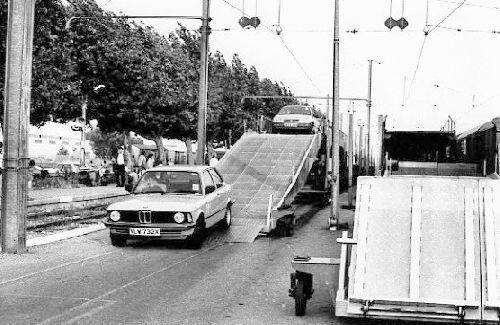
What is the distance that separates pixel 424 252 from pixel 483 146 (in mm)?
9756

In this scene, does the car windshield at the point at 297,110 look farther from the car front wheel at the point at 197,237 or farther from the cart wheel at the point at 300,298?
the cart wheel at the point at 300,298

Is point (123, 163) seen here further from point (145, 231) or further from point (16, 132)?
point (16, 132)

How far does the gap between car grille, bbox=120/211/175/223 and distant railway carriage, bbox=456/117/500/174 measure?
22.8 ft

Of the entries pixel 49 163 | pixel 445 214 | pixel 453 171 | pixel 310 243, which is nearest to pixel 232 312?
pixel 445 214

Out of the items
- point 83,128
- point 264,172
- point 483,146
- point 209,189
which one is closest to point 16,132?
point 209,189

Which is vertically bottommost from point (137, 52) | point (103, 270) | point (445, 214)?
point (103, 270)

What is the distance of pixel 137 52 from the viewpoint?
128 ft

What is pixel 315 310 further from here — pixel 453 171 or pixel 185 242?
pixel 453 171

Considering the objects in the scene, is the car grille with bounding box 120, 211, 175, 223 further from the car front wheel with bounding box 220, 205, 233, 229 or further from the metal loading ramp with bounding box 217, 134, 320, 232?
the metal loading ramp with bounding box 217, 134, 320, 232

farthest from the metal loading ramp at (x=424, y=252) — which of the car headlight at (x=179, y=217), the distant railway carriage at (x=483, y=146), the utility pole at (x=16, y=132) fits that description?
the distant railway carriage at (x=483, y=146)

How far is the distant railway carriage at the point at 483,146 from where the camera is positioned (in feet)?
47.6

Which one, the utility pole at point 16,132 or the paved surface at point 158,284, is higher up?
the utility pole at point 16,132

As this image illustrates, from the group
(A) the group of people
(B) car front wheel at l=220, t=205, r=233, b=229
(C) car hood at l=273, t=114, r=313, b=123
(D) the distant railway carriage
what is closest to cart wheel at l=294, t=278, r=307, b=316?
(B) car front wheel at l=220, t=205, r=233, b=229

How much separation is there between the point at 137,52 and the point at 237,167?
64.8 feet
